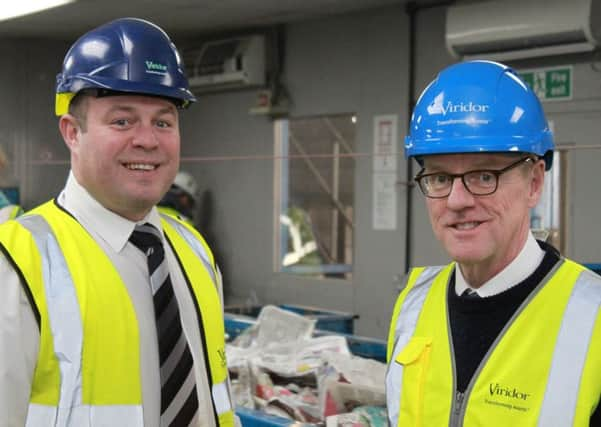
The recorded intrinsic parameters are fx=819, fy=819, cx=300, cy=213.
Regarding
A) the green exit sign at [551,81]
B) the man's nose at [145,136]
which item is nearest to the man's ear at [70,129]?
the man's nose at [145,136]

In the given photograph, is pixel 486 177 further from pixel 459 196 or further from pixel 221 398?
pixel 221 398

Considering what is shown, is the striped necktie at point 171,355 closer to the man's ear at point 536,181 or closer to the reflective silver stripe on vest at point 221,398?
the reflective silver stripe on vest at point 221,398

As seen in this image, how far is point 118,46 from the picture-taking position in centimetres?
187

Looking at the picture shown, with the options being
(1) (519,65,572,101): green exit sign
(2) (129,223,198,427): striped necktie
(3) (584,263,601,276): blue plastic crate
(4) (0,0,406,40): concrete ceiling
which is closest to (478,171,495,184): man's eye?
(3) (584,263,601,276): blue plastic crate

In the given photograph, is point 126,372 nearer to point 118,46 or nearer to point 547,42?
point 118,46

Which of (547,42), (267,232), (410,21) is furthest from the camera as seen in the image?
(267,232)

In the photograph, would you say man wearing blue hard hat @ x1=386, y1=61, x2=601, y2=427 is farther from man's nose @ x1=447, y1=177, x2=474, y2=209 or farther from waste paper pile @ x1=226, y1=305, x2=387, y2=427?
waste paper pile @ x1=226, y1=305, x2=387, y2=427

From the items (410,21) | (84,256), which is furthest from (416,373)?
(410,21)

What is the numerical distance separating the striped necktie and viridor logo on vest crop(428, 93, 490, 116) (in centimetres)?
74

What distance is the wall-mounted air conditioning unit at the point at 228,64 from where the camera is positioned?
21.3 feet

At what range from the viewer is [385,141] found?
579 cm

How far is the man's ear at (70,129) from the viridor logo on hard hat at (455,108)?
2.63 ft

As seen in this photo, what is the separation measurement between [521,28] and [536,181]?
3.23 metres

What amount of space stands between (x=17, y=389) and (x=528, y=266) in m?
1.04
